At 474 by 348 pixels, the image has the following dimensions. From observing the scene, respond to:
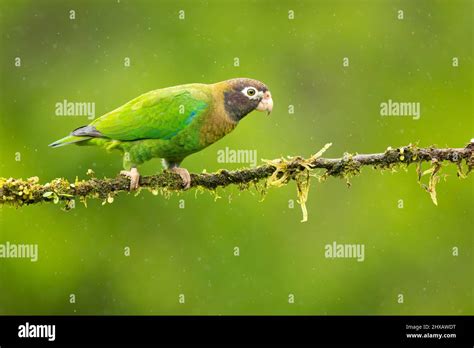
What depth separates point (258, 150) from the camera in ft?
51.2

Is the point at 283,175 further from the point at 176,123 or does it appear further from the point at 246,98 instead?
the point at 176,123

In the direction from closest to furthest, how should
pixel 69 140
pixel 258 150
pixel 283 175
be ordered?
pixel 283 175
pixel 69 140
pixel 258 150

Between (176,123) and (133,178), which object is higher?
(176,123)

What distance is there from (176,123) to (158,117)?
0.18m

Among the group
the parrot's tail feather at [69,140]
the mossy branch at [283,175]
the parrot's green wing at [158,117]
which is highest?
the parrot's green wing at [158,117]

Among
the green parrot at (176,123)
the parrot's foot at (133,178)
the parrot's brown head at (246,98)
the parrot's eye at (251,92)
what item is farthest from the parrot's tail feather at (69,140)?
the parrot's eye at (251,92)

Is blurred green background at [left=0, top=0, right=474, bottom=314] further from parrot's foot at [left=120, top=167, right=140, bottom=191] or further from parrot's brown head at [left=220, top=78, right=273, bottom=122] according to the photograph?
parrot's foot at [left=120, top=167, right=140, bottom=191]

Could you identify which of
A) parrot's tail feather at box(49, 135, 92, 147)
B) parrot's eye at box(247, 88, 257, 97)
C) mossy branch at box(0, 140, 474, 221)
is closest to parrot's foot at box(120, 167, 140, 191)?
mossy branch at box(0, 140, 474, 221)

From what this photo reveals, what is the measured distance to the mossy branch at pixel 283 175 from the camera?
6867mm

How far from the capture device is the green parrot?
838 cm

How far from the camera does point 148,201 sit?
16.7 metres

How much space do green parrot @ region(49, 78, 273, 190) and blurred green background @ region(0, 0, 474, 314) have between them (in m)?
7.13

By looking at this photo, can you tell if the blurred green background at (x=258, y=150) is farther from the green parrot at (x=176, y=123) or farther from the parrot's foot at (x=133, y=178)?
the parrot's foot at (x=133, y=178)

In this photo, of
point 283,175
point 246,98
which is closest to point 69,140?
point 246,98
